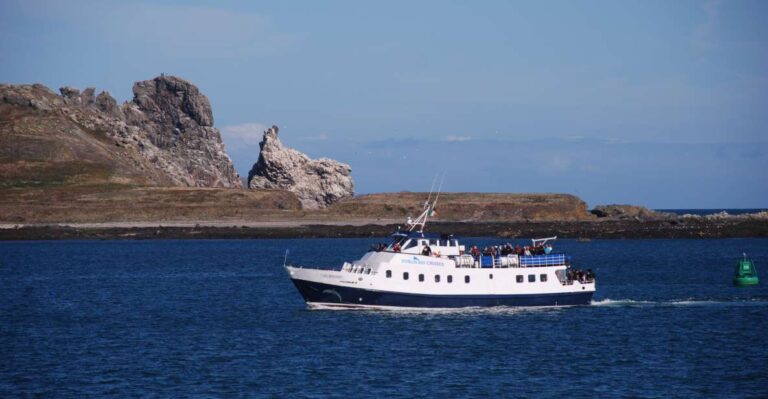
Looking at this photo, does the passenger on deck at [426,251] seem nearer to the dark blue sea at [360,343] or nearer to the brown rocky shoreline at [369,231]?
the dark blue sea at [360,343]

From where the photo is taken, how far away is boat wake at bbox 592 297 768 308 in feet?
236

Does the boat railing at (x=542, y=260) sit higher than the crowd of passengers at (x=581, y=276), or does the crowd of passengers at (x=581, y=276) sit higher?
the boat railing at (x=542, y=260)

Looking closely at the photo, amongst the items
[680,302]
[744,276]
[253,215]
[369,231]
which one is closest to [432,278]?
[680,302]

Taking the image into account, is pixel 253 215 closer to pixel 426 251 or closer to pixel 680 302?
pixel 680 302

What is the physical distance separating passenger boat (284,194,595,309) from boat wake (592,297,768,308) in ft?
20.4

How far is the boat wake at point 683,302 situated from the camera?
7188 centimetres

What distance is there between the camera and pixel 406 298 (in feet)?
210

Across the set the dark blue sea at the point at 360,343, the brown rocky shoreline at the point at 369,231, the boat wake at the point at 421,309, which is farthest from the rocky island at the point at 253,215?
the boat wake at the point at 421,309

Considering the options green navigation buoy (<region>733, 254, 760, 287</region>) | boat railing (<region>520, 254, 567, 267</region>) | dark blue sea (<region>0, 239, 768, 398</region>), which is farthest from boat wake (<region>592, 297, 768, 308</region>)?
green navigation buoy (<region>733, 254, 760, 287</region>)

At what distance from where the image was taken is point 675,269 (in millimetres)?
102562

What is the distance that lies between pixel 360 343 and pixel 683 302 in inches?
1065

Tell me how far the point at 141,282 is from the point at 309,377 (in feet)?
155

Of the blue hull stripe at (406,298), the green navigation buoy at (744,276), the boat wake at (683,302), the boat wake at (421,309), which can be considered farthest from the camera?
the green navigation buoy at (744,276)

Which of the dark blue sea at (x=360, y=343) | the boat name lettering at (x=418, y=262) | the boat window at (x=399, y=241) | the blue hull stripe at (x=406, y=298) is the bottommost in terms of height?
the dark blue sea at (x=360, y=343)
